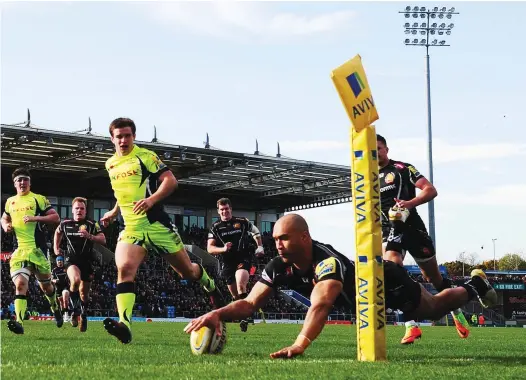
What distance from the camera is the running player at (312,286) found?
6.12 m

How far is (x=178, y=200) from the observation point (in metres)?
56.6

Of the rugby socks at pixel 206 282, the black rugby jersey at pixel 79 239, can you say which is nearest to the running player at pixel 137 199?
the rugby socks at pixel 206 282

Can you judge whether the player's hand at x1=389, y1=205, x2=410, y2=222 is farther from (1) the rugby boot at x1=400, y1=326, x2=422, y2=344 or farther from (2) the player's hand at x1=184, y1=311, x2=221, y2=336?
(2) the player's hand at x1=184, y1=311, x2=221, y2=336

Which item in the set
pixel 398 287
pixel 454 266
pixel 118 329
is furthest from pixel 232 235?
pixel 454 266

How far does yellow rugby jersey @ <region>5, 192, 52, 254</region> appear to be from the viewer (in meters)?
12.8

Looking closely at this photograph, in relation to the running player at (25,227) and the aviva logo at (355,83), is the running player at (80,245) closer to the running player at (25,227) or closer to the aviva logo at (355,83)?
the running player at (25,227)

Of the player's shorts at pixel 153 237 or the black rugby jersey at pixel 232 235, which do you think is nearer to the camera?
the player's shorts at pixel 153 237

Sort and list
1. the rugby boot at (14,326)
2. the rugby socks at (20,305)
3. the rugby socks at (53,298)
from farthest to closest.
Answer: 1. the rugby socks at (53,298)
2. the rugby socks at (20,305)
3. the rugby boot at (14,326)

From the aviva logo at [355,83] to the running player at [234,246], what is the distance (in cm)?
969

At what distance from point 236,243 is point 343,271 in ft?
31.7

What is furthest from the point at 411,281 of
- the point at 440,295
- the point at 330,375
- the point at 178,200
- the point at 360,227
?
the point at 178,200

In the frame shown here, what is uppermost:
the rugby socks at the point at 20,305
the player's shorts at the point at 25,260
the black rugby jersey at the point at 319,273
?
the player's shorts at the point at 25,260

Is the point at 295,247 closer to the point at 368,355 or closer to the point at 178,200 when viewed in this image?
the point at 368,355

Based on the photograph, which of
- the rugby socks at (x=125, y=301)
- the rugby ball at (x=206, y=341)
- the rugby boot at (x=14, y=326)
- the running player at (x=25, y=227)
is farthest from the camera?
the running player at (x=25, y=227)
